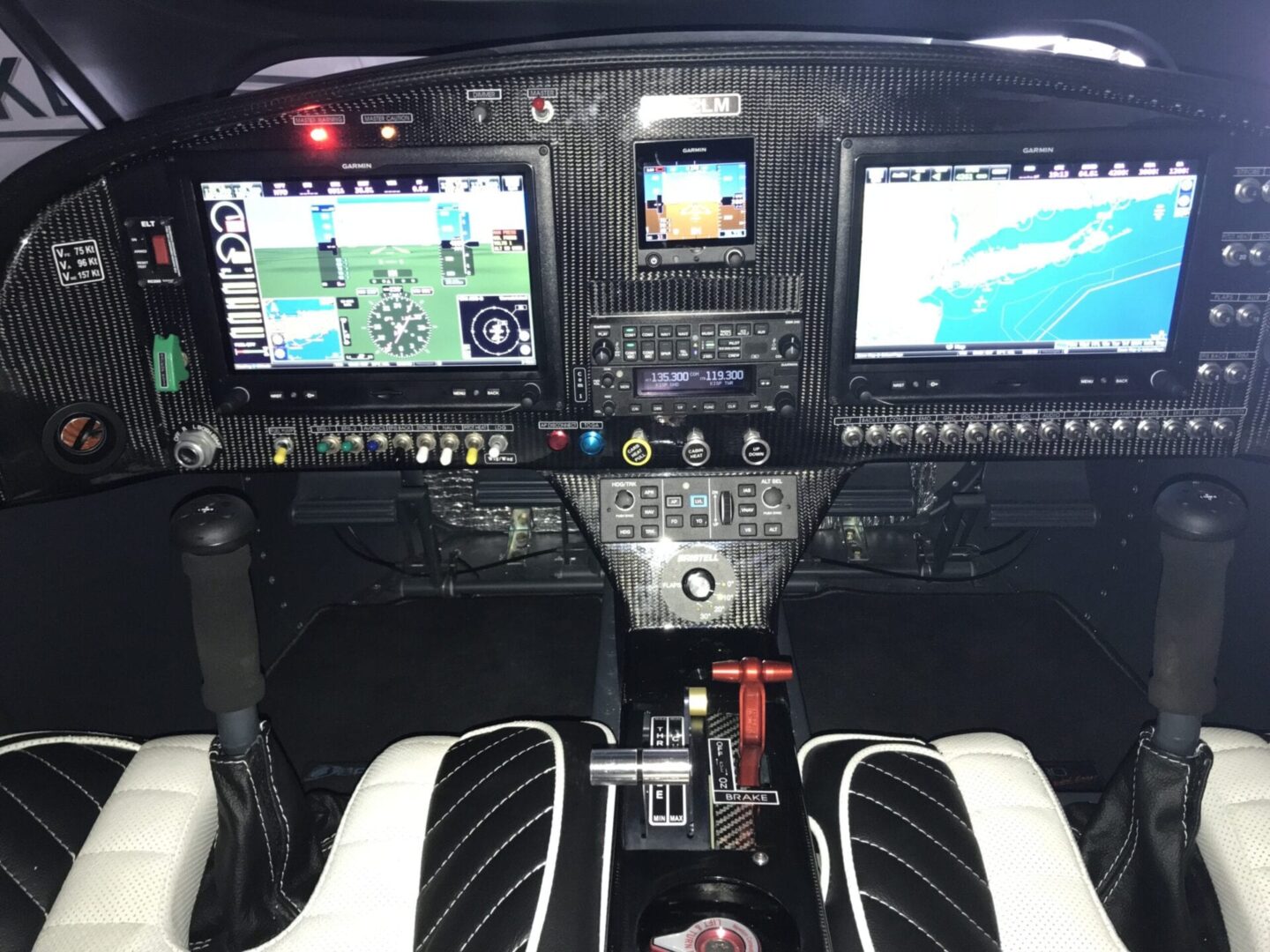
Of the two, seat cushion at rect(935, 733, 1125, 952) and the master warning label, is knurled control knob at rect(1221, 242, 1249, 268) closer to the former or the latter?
seat cushion at rect(935, 733, 1125, 952)

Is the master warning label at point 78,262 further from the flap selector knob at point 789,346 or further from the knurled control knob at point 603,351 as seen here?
the flap selector knob at point 789,346

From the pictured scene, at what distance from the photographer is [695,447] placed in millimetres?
2059

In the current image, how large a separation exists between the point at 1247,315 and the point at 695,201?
3.85 ft

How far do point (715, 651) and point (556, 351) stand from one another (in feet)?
2.35

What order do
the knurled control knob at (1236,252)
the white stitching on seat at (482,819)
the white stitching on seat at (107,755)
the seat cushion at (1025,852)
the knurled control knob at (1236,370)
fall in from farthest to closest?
1. the knurled control knob at (1236,370)
2. the knurled control knob at (1236,252)
3. the white stitching on seat at (107,755)
4. the white stitching on seat at (482,819)
5. the seat cushion at (1025,852)

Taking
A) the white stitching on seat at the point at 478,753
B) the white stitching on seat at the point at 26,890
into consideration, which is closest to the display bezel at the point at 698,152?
the white stitching on seat at the point at 478,753

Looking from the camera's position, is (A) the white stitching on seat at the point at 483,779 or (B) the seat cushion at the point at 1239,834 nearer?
(B) the seat cushion at the point at 1239,834

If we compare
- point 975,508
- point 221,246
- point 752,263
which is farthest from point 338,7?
point 975,508

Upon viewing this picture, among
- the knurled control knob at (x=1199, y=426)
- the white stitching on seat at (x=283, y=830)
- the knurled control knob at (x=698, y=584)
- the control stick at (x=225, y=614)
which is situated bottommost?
the white stitching on seat at (x=283, y=830)

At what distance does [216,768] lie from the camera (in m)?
1.51

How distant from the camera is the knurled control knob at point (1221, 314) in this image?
76.8 inches

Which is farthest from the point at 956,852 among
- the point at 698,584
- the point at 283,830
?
the point at 283,830

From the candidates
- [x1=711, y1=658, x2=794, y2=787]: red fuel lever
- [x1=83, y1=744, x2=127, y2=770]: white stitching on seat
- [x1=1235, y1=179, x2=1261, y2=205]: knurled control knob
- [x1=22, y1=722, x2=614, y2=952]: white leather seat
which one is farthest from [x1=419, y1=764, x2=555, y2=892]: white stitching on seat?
[x1=1235, y1=179, x2=1261, y2=205]: knurled control knob

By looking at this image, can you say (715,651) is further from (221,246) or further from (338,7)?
(338,7)
